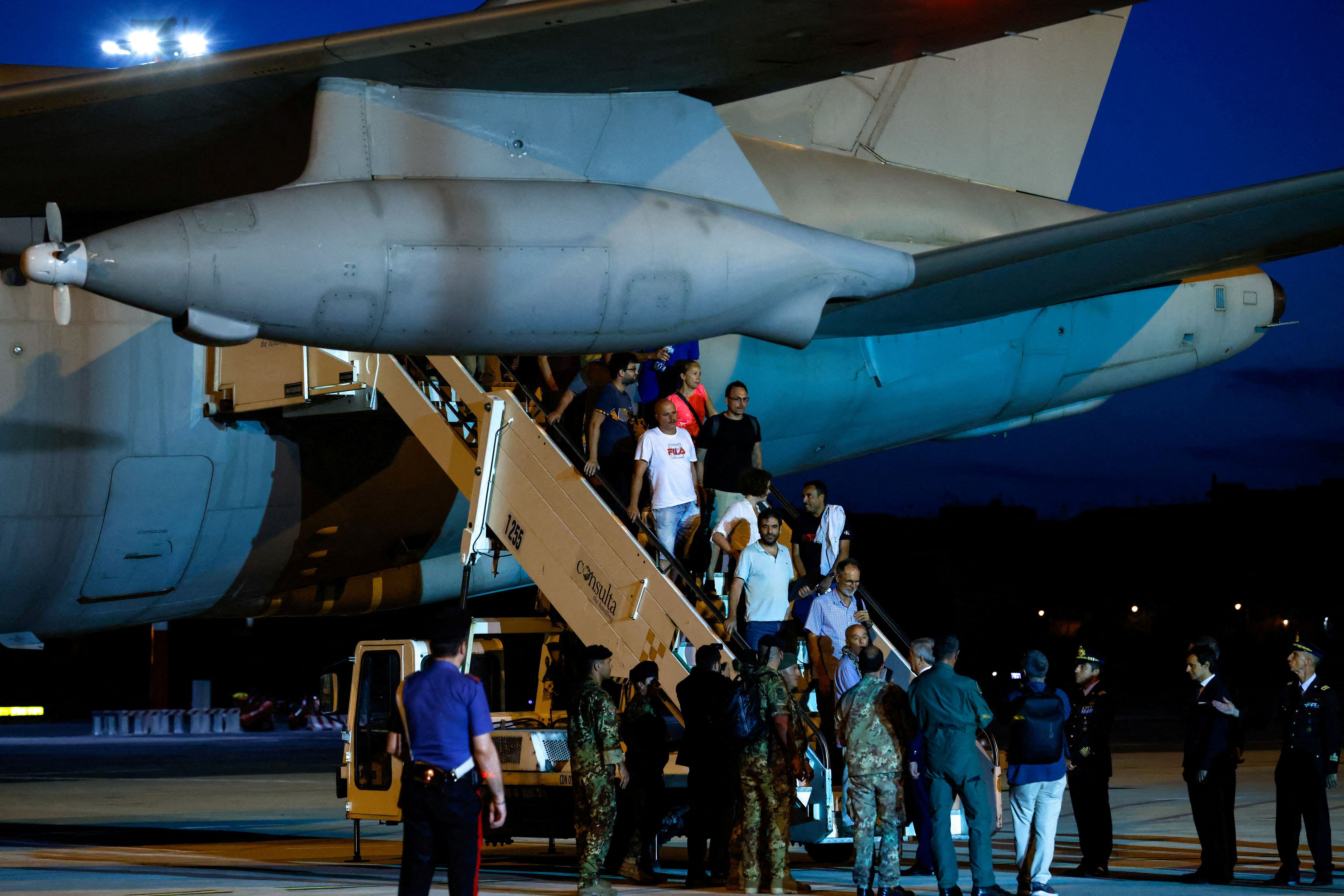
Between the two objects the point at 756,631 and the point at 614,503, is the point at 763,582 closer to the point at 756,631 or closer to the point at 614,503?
the point at 756,631

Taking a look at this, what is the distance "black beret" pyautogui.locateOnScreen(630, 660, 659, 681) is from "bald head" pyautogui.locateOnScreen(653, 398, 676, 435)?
2387 millimetres

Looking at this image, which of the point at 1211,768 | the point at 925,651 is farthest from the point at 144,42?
the point at 1211,768

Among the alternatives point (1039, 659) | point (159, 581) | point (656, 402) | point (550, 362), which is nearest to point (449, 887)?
point (1039, 659)

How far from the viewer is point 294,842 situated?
14312 mm

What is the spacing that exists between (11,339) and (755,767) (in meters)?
6.60

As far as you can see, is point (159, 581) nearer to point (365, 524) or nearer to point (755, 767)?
point (365, 524)

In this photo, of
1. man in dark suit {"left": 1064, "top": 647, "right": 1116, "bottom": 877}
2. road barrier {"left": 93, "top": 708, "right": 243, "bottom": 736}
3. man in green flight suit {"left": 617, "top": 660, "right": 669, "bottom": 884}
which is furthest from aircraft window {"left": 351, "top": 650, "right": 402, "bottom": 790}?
road barrier {"left": 93, "top": 708, "right": 243, "bottom": 736}

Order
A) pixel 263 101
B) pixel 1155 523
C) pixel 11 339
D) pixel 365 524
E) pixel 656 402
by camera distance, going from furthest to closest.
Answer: pixel 1155 523 < pixel 365 524 < pixel 656 402 < pixel 11 339 < pixel 263 101

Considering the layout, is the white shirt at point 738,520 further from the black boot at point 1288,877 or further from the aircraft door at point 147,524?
the black boot at point 1288,877

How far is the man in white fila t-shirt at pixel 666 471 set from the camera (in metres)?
11.9

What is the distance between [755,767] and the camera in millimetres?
9648

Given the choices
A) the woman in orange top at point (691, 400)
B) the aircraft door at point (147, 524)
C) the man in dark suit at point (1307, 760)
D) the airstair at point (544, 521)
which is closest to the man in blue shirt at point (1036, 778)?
the man in dark suit at point (1307, 760)

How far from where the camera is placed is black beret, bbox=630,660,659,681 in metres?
10.2

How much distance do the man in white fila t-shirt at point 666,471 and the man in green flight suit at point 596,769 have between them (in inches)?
96.0
